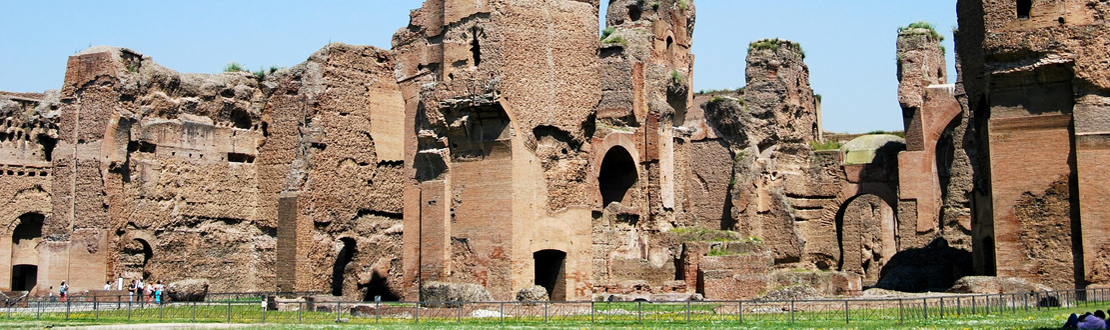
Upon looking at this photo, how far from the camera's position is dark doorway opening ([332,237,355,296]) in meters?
28.3

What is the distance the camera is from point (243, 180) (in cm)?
3042

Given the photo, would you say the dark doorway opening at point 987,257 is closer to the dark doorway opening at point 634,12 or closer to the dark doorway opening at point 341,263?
the dark doorway opening at point 634,12

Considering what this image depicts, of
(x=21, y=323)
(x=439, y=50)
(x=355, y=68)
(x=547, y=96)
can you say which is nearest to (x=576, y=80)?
(x=547, y=96)

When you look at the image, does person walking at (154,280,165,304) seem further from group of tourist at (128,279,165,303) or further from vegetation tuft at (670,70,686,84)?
vegetation tuft at (670,70,686,84)

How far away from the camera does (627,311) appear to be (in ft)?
61.5

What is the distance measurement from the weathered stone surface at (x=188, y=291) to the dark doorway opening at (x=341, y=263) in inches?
146

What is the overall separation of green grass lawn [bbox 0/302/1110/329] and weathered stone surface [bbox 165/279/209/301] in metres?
4.23

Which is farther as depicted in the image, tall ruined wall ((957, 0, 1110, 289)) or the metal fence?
tall ruined wall ((957, 0, 1110, 289))

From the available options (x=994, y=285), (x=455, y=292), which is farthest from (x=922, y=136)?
(x=455, y=292)

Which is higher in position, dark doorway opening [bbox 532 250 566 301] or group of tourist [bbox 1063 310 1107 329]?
dark doorway opening [bbox 532 250 566 301]

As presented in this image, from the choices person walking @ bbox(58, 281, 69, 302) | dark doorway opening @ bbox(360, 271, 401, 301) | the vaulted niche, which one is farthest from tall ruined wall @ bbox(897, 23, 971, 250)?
person walking @ bbox(58, 281, 69, 302)

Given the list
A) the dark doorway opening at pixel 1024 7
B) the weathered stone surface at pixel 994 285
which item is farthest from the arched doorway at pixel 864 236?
the weathered stone surface at pixel 994 285

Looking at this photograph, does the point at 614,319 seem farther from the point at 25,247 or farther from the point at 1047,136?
the point at 25,247

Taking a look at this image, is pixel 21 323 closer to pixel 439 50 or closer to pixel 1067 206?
pixel 439 50
